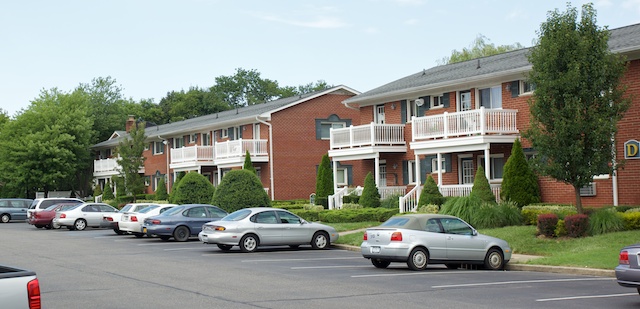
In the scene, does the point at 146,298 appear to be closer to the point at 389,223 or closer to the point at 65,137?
the point at 389,223

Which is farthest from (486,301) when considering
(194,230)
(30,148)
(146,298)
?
(30,148)

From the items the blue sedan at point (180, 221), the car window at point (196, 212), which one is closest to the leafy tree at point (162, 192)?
the blue sedan at point (180, 221)

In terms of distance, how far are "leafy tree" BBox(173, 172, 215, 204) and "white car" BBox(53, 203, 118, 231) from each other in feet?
11.3

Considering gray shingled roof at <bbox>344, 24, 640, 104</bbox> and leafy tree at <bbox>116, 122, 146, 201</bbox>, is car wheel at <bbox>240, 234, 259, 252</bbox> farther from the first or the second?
leafy tree at <bbox>116, 122, 146, 201</bbox>

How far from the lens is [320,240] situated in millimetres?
25109

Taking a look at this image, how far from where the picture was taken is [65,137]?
67125 mm

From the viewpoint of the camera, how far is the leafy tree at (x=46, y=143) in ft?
214

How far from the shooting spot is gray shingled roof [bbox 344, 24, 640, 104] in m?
28.1

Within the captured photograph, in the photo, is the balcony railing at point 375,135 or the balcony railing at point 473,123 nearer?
the balcony railing at point 473,123

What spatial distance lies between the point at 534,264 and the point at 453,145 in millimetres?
12586

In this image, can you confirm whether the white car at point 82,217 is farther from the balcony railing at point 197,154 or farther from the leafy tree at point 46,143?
the leafy tree at point 46,143

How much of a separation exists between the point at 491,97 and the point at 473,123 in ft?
8.62

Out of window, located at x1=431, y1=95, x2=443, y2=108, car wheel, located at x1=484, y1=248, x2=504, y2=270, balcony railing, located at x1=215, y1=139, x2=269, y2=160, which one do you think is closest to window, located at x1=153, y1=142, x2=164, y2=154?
balcony railing, located at x1=215, y1=139, x2=269, y2=160

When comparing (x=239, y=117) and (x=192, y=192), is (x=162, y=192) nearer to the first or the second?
(x=239, y=117)
